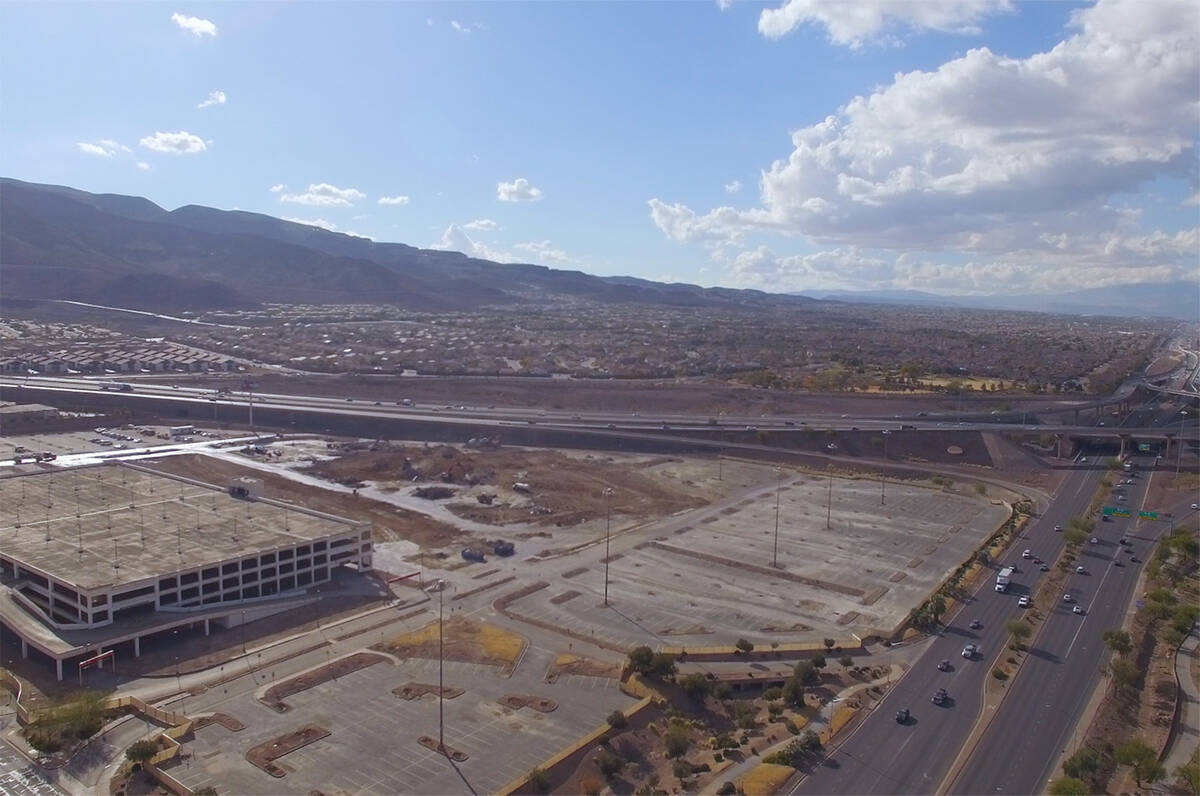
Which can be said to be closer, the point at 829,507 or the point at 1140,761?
the point at 1140,761

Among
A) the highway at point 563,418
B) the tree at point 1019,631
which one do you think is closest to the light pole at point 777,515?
the highway at point 563,418

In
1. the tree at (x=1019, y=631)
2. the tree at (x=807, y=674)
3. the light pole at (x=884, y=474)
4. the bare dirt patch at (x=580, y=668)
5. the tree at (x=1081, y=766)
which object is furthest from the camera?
the light pole at (x=884, y=474)

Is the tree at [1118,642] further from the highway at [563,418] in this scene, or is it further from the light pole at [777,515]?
the highway at [563,418]

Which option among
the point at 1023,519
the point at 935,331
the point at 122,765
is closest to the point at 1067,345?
the point at 935,331

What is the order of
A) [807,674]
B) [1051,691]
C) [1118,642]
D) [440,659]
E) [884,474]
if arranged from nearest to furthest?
1. [1051,691]
2. [807,674]
3. [440,659]
4. [1118,642]
5. [884,474]

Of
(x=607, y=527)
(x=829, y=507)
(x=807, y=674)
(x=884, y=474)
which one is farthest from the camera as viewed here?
(x=884, y=474)

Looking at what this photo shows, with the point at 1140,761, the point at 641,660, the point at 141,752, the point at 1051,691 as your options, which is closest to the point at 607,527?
the point at 641,660

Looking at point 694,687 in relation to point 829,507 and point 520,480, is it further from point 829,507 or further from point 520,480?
point 520,480
